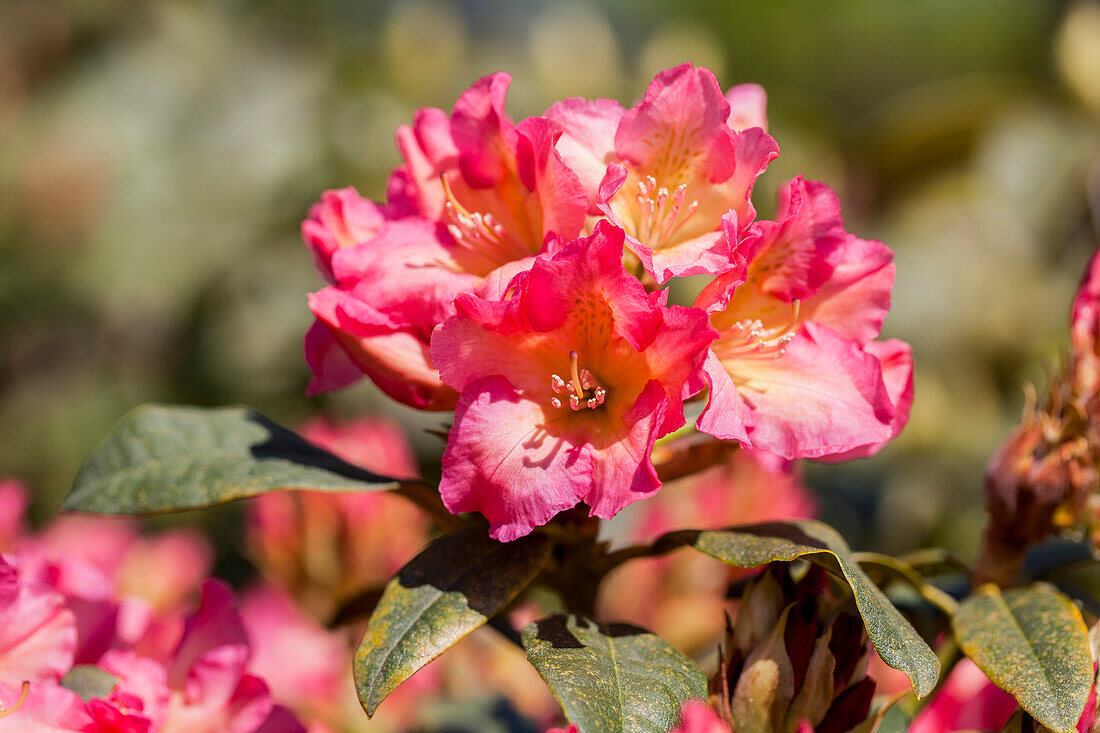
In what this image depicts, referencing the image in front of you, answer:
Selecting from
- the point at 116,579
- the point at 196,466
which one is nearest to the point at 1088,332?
the point at 196,466

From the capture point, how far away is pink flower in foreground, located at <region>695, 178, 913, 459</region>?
0.80 metres

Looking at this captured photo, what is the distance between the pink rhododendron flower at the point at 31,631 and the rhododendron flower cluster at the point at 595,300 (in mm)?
266

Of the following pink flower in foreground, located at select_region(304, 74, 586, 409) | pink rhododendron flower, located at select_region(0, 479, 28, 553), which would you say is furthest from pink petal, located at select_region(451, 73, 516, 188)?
pink rhododendron flower, located at select_region(0, 479, 28, 553)

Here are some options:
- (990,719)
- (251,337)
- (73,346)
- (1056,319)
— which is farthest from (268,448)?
(73,346)

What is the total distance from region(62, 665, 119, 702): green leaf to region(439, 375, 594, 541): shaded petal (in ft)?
1.20

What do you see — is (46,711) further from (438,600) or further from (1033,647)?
(1033,647)

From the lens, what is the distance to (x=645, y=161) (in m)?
0.84

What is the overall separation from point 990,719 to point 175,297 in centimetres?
312

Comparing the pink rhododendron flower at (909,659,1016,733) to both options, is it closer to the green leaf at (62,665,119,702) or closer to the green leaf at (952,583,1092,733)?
the green leaf at (952,583,1092,733)

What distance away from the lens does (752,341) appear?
2.80ft

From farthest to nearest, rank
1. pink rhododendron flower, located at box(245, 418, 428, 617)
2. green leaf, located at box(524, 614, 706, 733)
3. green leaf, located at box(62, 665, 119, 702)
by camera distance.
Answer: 1. pink rhododendron flower, located at box(245, 418, 428, 617)
2. green leaf, located at box(62, 665, 119, 702)
3. green leaf, located at box(524, 614, 706, 733)

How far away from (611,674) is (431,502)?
0.24 m

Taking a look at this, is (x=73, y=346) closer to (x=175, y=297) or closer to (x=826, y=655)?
(x=175, y=297)

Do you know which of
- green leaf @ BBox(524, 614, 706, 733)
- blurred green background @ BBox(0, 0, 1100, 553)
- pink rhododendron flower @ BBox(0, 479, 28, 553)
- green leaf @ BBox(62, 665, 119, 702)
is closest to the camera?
green leaf @ BBox(524, 614, 706, 733)
